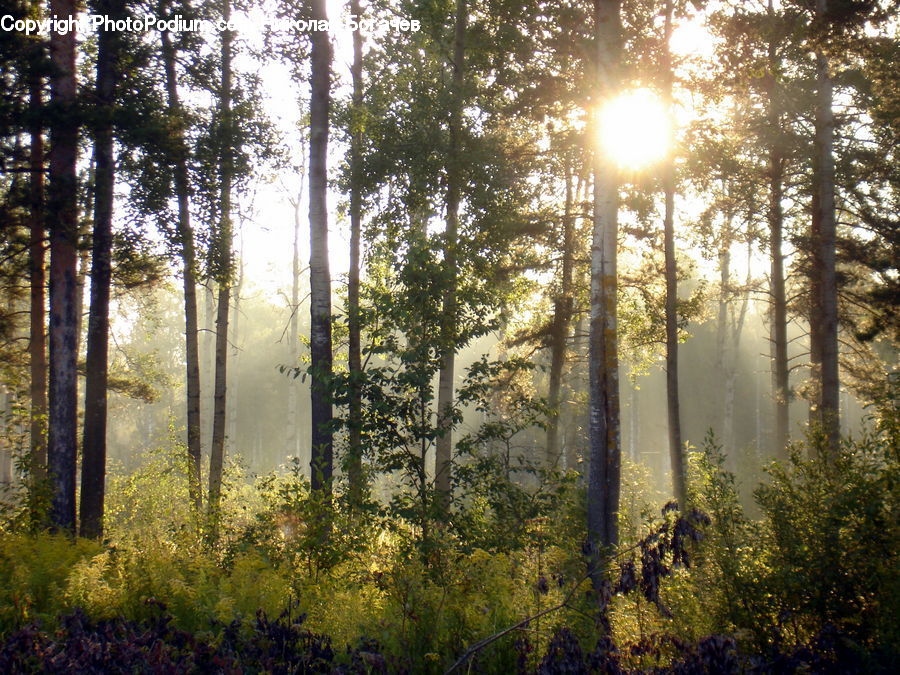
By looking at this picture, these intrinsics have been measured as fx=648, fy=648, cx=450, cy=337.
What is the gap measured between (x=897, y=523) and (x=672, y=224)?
38.5 feet

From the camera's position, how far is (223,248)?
13.1 m

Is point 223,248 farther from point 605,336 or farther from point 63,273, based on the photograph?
point 605,336

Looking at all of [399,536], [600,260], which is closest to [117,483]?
[399,536]

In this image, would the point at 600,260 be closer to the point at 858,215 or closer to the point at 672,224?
the point at 672,224

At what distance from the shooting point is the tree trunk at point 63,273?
383 inches

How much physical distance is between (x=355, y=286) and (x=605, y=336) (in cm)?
553

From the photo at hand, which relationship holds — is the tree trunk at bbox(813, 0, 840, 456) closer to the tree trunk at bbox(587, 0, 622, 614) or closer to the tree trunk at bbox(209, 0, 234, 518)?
the tree trunk at bbox(587, 0, 622, 614)

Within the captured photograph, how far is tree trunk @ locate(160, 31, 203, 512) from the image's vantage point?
11.5 m

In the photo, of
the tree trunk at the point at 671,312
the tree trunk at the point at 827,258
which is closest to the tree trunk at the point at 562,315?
the tree trunk at the point at 671,312

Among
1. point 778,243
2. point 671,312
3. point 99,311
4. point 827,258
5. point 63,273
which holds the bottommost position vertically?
point 99,311

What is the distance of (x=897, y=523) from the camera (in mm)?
4238

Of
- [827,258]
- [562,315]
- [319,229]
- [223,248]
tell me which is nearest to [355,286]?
[319,229]

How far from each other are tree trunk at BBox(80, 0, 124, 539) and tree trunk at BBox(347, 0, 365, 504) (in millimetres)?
3960

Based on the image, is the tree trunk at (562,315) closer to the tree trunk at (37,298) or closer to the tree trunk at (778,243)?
the tree trunk at (778,243)
